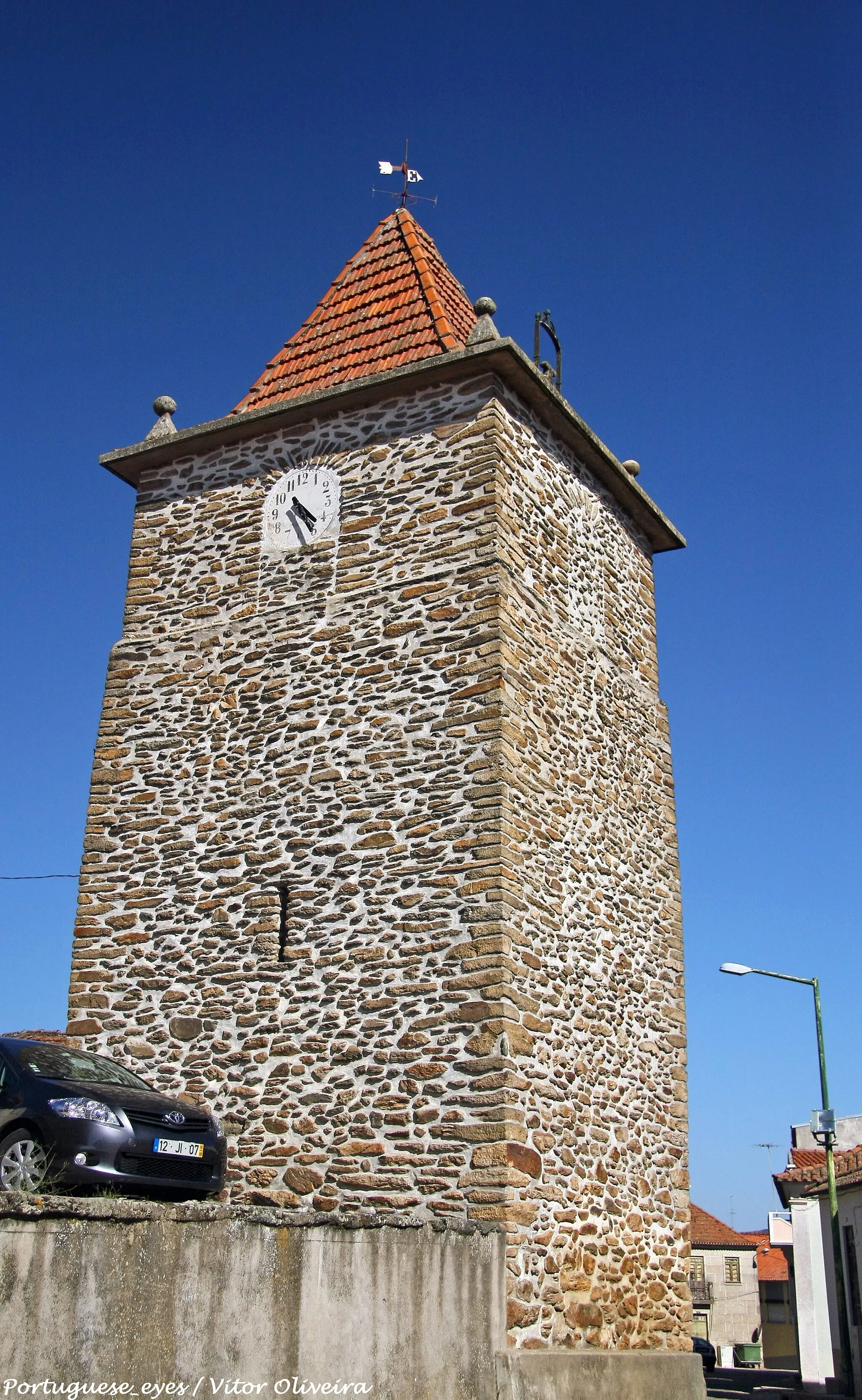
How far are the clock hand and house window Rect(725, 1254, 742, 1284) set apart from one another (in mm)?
41415

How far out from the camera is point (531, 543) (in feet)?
38.1

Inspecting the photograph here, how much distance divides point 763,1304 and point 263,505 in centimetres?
4404

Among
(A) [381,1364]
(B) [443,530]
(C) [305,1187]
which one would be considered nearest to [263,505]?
(B) [443,530]

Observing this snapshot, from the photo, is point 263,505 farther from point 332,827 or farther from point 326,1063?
point 326,1063

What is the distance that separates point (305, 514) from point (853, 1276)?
17.6 meters

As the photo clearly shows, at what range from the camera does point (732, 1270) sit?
45.5 m

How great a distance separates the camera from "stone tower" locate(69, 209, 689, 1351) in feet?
31.3

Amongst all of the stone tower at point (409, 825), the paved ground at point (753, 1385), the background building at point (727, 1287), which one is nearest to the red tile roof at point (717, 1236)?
the background building at point (727, 1287)

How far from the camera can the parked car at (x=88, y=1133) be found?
7.47 m

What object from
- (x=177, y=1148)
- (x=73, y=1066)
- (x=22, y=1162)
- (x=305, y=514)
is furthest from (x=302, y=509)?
(x=22, y=1162)

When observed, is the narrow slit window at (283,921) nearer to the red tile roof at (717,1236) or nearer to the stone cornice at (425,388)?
the stone cornice at (425,388)

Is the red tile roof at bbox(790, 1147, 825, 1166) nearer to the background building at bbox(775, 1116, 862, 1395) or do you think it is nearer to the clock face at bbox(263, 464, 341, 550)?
the background building at bbox(775, 1116, 862, 1395)

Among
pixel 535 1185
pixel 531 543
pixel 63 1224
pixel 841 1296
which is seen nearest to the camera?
pixel 63 1224

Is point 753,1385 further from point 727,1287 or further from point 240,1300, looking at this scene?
point 240,1300
